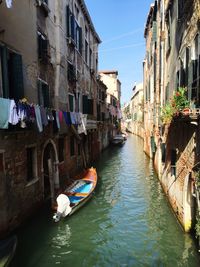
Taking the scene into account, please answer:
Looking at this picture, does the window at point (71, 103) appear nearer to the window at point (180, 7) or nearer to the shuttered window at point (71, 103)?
the shuttered window at point (71, 103)

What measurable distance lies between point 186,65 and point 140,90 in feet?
121

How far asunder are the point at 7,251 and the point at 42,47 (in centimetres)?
683

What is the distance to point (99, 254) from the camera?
21.5 ft

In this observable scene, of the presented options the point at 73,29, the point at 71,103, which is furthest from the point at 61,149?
the point at 73,29

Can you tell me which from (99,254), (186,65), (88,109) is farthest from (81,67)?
(99,254)

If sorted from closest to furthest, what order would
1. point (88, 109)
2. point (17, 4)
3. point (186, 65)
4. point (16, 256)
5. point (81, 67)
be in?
1. point (16, 256)
2. point (186, 65)
3. point (17, 4)
4. point (81, 67)
5. point (88, 109)

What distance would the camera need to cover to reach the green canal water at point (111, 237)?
6211mm

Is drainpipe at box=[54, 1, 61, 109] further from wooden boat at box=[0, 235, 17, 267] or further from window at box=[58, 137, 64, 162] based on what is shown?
wooden boat at box=[0, 235, 17, 267]

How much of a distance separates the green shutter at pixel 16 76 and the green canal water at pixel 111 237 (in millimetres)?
3918

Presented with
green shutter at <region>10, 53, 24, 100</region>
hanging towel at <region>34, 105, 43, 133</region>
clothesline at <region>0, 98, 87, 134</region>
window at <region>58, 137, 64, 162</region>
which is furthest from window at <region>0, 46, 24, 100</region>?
window at <region>58, 137, 64, 162</region>

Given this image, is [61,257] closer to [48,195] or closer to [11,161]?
[11,161]

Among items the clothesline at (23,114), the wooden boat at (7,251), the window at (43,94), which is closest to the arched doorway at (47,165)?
the clothesline at (23,114)

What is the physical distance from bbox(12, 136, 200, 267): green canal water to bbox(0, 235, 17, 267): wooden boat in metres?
0.52

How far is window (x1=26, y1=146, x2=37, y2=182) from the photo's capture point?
8500 millimetres
